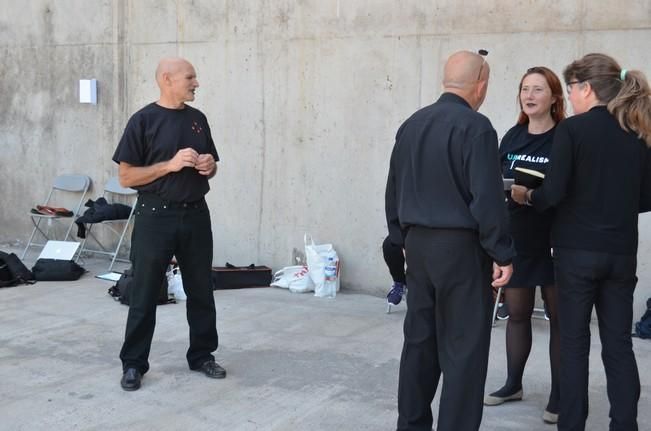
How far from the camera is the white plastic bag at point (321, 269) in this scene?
6.93 meters

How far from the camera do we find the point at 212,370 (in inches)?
190

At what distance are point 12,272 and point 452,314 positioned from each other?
4.96m

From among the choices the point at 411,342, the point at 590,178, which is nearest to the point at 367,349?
the point at 411,342

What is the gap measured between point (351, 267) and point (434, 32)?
201 centimetres

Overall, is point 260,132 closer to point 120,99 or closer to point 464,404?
point 120,99

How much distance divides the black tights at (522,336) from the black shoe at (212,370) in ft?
4.96

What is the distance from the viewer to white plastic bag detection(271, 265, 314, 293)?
707 cm

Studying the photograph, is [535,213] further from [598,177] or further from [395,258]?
[395,258]

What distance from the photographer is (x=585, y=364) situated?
12.2 feet

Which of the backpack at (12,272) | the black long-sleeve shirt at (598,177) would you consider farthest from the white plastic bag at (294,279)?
the black long-sleeve shirt at (598,177)

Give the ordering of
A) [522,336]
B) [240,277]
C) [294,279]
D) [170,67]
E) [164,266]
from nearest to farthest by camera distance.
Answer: [522,336] < [170,67] < [164,266] < [294,279] < [240,277]

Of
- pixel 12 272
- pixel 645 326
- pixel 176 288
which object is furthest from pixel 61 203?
pixel 645 326

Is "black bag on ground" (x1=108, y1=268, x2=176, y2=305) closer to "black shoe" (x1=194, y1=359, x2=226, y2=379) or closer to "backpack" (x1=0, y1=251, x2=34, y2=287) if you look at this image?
"backpack" (x1=0, y1=251, x2=34, y2=287)

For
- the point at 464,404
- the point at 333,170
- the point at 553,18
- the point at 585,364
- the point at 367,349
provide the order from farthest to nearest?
the point at 333,170
the point at 553,18
the point at 367,349
the point at 585,364
the point at 464,404
